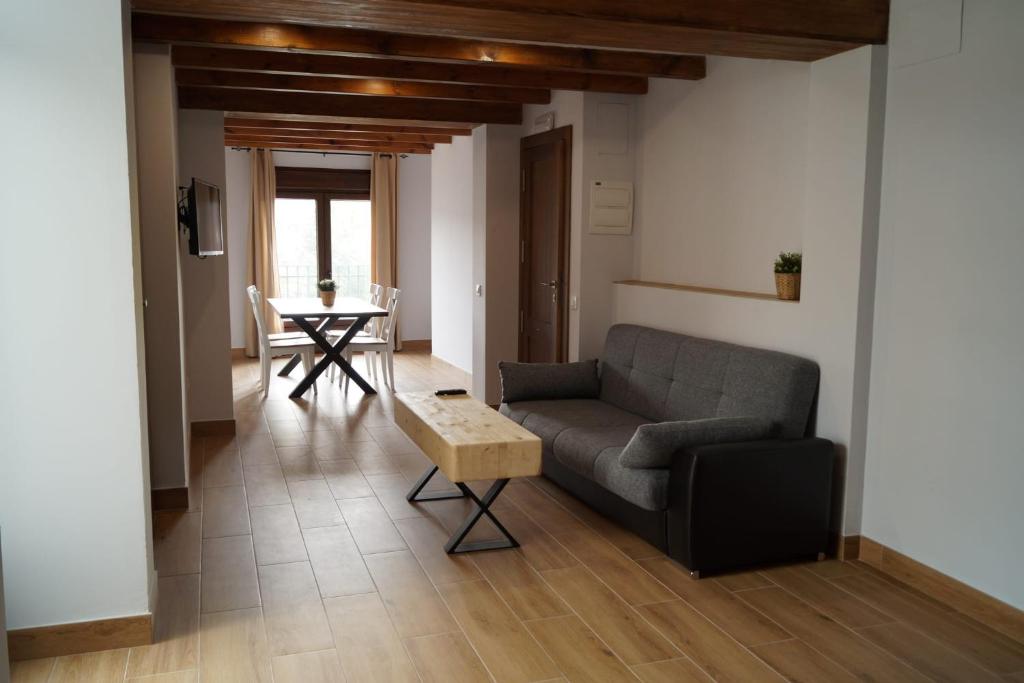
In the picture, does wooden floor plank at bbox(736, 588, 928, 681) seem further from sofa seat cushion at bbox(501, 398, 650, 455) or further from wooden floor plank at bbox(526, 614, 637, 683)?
sofa seat cushion at bbox(501, 398, 650, 455)

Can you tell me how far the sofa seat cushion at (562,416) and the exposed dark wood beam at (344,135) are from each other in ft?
11.6

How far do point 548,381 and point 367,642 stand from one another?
2.46 meters

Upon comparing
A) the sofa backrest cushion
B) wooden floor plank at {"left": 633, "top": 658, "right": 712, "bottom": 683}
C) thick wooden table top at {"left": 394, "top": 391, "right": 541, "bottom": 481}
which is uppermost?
the sofa backrest cushion

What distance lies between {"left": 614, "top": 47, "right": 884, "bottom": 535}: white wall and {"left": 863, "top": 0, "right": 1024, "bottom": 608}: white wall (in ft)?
→ 0.30

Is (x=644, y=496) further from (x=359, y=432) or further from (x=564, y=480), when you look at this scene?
(x=359, y=432)

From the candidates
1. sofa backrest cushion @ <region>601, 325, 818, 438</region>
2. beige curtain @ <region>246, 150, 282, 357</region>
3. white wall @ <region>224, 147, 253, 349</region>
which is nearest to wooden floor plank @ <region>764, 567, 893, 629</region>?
sofa backrest cushion @ <region>601, 325, 818, 438</region>

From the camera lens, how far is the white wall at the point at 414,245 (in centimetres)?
1049

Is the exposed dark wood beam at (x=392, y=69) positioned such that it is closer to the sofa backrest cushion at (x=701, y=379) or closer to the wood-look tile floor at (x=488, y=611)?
the sofa backrest cushion at (x=701, y=379)

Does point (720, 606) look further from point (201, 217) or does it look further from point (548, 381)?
point (201, 217)

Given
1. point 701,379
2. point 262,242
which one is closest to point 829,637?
point 701,379

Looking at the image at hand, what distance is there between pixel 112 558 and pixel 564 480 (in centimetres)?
241

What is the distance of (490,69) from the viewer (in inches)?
210

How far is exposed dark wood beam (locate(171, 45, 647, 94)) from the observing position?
4785 millimetres

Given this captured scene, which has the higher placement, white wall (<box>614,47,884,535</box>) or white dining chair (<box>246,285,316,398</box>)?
white wall (<box>614,47,884,535</box>)
